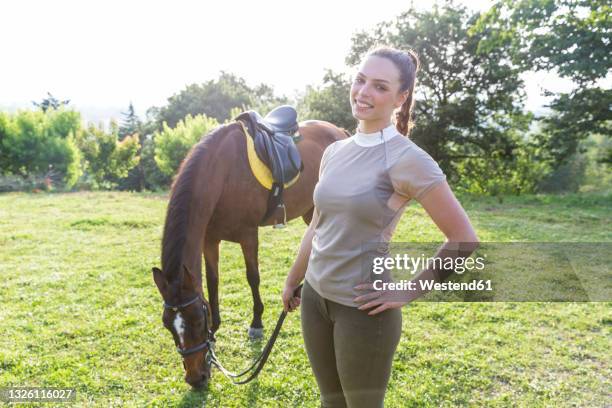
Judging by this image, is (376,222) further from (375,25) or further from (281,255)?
(375,25)

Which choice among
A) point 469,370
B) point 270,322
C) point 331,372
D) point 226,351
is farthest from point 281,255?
point 331,372

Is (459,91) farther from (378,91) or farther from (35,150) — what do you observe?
(35,150)

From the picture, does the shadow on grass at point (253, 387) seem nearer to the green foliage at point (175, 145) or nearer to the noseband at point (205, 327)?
the noseband at point (205, 327)

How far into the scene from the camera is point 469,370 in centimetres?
315

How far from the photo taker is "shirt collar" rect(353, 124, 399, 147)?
1410 millimetres

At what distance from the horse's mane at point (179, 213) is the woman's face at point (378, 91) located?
1.45 metres

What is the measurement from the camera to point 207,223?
9.66ft

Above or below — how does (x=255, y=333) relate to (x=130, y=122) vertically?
below

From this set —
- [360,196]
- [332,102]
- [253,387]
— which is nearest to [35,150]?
[332,102]

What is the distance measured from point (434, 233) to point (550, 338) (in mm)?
3634

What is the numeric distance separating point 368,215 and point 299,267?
0.60 metres

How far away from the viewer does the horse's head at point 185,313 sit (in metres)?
2.35

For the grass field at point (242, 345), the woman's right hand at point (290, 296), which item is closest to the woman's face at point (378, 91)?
the woman's right hand at point (290, 296)

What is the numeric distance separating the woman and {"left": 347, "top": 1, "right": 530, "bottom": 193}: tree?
13.9 m
